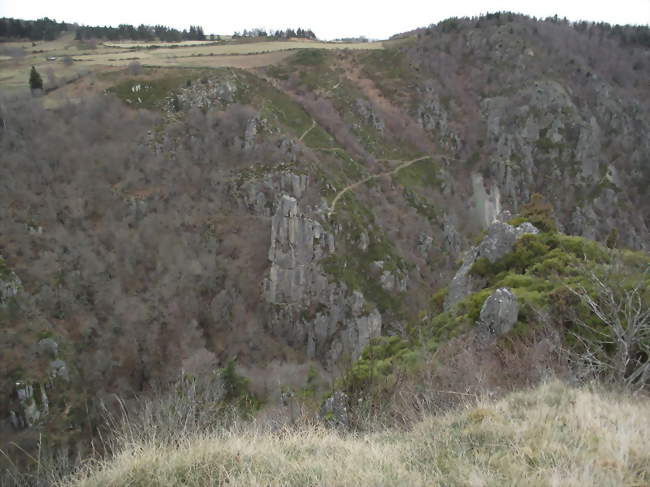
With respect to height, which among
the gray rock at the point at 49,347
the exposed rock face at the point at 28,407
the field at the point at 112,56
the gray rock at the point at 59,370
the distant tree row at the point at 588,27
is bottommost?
the exposed rock face at the point at 28,407

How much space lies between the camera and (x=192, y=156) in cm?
5453

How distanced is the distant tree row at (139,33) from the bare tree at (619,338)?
112406 millimetres

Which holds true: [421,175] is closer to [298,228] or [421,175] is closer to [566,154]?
[566,154]

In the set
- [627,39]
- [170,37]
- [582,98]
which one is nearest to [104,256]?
[170,37]

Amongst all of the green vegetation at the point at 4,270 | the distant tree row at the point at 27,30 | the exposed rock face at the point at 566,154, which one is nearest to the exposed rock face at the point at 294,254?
the green vegetation at the point at 4,270

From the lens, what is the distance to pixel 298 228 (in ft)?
154

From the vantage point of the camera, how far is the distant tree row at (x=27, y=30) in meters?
92.6

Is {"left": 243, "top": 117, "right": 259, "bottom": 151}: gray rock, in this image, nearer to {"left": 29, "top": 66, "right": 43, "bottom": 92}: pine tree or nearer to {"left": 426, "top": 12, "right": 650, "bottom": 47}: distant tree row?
{"left": 29, "top": 66, "right": 43, "bottom": 92}: pine tree

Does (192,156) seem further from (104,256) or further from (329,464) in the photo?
(329,464)

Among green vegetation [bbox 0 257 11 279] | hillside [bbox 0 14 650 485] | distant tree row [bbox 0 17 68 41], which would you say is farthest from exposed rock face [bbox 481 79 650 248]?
distant tree row [bbox 0 17 68 41]


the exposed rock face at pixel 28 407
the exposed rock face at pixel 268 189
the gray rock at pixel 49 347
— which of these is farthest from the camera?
the exposed rock face at pixel 268 189

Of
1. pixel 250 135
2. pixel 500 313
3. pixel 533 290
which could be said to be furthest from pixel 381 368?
pixel 250 135

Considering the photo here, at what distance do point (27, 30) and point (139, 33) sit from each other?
2370cm

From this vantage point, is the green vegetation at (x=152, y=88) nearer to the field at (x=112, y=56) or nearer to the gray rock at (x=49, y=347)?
the field at (x=112, y=56)
